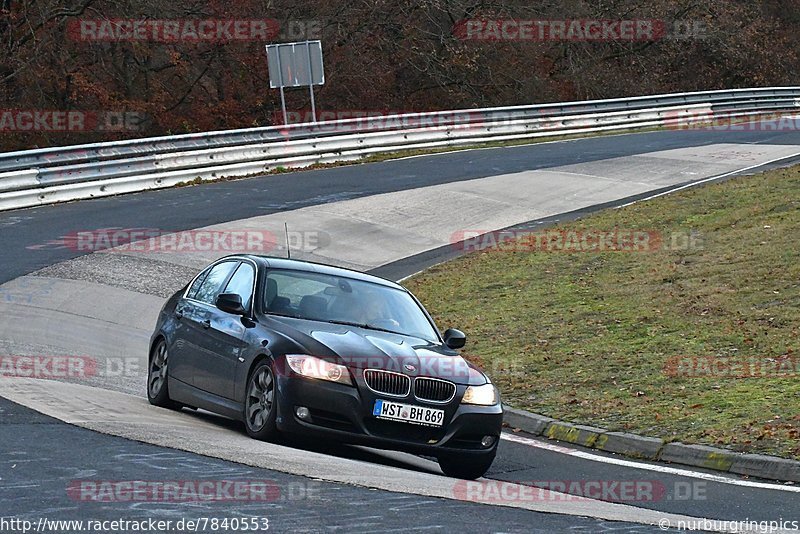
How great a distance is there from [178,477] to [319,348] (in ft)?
6.92

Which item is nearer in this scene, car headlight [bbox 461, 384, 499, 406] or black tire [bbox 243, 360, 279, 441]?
black tire [bbox 243, 360, 279, 441]

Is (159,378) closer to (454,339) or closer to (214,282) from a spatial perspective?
(214,282)

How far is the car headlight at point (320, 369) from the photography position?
9.03m

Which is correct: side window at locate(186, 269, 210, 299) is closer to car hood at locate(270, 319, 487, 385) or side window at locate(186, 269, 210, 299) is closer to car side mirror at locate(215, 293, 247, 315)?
car side mirror at locate(215, 293, 247, 315)

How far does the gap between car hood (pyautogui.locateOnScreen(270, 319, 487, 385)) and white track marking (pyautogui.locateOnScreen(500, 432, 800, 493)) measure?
144cm

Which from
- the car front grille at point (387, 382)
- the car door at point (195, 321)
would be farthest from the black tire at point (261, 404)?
the car door at point (195, 321)

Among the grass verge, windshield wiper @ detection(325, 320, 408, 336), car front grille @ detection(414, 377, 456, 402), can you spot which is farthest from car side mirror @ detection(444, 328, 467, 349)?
the grass verge

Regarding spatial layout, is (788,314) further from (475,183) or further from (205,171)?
(205,171)

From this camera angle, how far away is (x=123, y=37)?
39062 millimetres

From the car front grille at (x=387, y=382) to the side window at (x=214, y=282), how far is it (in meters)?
2.37

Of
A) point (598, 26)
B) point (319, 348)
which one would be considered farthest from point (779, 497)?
point (598, 26)

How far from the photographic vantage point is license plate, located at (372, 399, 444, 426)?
9045 millimetres

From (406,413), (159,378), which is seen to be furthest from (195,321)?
(406,413)

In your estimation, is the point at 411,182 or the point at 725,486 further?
the point at 411,182
